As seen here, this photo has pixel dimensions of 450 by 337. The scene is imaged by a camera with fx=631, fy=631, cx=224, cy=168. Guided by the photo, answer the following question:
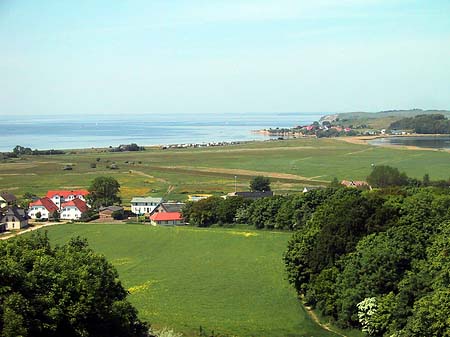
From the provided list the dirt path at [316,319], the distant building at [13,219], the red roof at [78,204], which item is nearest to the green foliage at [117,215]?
the red roof at [78,204]

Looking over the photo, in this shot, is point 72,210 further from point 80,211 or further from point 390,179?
point 390,179

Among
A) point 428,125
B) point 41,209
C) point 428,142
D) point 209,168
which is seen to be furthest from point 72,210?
point 428,125

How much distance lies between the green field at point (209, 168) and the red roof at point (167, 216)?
8306mm

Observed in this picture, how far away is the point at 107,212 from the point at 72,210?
233 centimetres

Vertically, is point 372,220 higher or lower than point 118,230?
higher

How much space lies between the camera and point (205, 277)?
23.4 m

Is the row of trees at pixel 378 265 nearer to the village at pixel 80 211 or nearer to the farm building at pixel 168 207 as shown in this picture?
the village at pixel 80 211

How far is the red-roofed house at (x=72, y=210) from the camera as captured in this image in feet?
137

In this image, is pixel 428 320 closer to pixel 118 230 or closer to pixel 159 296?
pixel 159 296

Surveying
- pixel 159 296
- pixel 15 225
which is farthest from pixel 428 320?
pixel 15 225

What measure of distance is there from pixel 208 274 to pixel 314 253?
4.68m

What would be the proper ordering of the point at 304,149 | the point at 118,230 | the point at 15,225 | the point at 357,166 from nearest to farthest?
the point at 118,230 → the point at 15,225 → the point at 357,166 → the point at 304,149

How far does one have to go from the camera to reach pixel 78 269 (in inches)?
607

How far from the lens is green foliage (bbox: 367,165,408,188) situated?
45.0m
